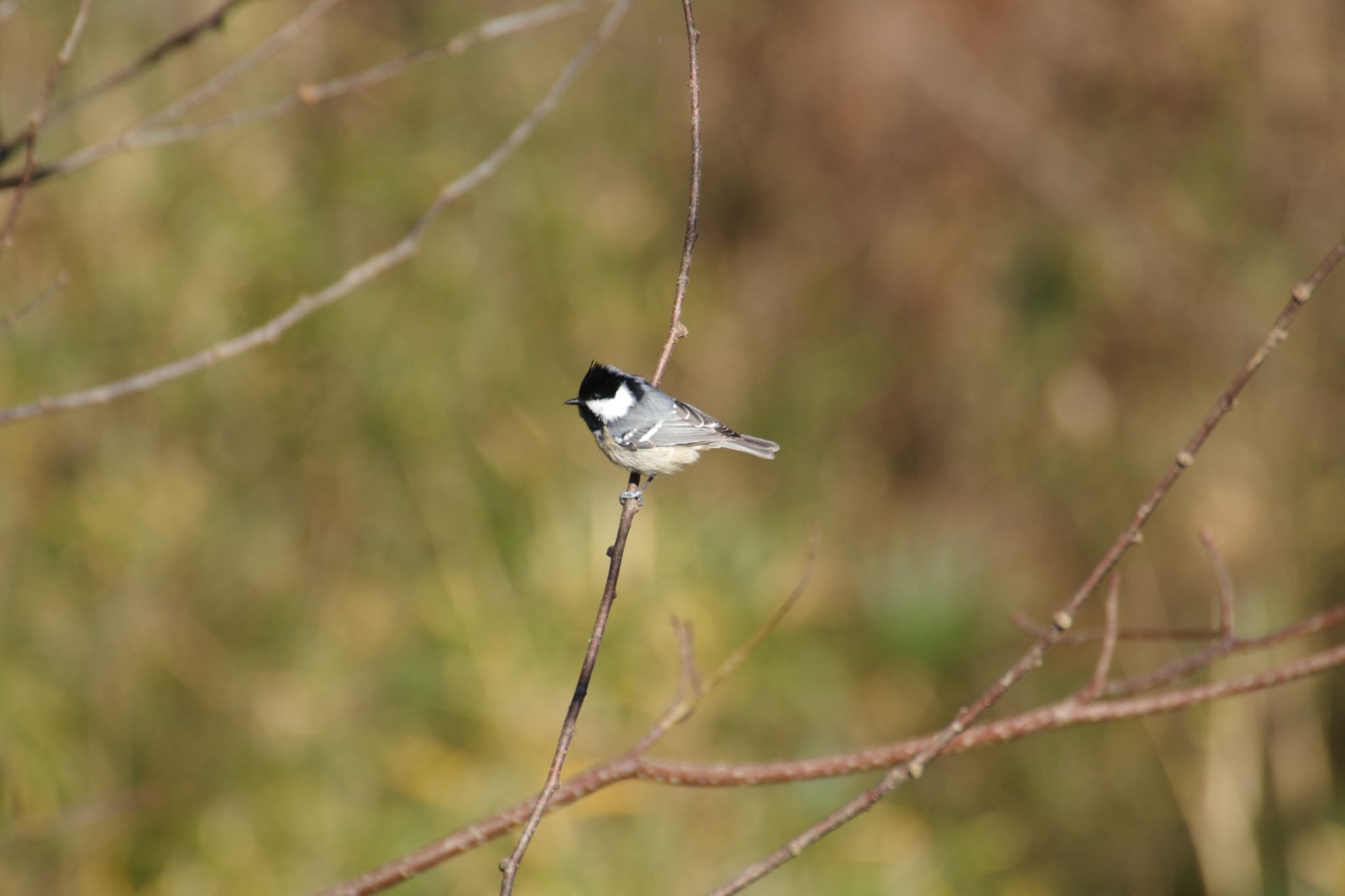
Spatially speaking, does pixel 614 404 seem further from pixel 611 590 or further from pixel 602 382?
pixel 611 590

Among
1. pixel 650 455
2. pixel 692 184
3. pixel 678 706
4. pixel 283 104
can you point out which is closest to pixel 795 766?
pixel 678 706

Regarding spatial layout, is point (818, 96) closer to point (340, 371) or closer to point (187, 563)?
point (340, 371)

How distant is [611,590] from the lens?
1439 millimetres

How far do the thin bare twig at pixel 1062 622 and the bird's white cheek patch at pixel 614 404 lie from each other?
137cm

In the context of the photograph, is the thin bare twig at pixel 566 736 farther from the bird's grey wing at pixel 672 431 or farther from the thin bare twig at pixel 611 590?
the bird's grey wing at pixel 672 431

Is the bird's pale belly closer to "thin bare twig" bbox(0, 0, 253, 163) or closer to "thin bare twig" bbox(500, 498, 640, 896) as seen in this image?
"thin bare twig" bbox(500, 498, 640, 896)

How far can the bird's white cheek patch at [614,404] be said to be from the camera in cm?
261

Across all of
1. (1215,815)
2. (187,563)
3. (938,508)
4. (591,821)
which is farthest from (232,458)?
(1215,815)

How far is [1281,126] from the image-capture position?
238 inches

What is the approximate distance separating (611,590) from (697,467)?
4749 mm

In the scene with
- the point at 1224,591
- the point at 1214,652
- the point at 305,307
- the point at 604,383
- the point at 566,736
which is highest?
the point at 604,383

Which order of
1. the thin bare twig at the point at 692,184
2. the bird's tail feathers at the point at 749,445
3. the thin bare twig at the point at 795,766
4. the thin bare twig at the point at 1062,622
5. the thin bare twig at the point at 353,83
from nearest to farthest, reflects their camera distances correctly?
→ the thin bare twig at the point at 1062,622 < the thin bare twig at the point at 692,184 < the thin bare twig at the point at 795,766 < the thin bare twig at the point at 353,83 < the bird's tail feathers at the point at 749,445

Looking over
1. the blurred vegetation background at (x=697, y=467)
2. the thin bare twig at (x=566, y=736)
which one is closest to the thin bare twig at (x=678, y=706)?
the thin bare twig at (x=566, y=736)

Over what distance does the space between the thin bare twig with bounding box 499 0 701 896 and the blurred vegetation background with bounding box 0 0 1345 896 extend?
2.80 metres
